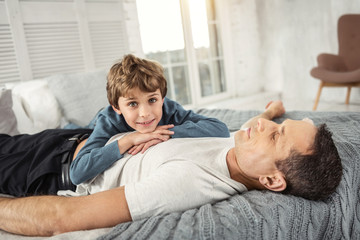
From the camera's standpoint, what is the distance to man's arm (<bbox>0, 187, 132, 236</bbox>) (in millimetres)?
932

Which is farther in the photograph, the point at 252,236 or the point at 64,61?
the point at 64,61

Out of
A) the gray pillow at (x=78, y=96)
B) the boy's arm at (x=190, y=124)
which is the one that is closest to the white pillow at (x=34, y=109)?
the gray pillow at (x=78, y=96)

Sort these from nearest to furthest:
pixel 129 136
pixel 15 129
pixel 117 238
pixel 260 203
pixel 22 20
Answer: pixel 117 238 → pixel 260 203 → pixel 129 136 → pixel 15 129 → pixel 22 20

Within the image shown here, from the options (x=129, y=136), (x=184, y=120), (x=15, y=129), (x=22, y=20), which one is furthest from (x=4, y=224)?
(x=22, y=20)

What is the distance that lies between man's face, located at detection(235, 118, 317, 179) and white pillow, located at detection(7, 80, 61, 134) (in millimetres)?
1673

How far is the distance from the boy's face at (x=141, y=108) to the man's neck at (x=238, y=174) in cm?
33

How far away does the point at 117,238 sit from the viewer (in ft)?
2.77

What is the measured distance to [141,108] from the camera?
1211mm

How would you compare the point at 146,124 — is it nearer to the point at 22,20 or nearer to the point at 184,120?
the point at 184,120

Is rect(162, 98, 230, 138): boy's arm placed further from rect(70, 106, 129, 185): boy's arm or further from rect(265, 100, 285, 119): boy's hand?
rect(265, 100, 285, 119): boy's hand

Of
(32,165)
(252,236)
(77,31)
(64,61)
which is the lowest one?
(252,236)

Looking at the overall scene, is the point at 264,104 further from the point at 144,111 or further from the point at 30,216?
the point at 30,216

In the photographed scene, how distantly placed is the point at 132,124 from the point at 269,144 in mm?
528

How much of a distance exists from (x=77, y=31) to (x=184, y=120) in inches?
88.5
